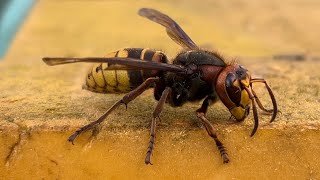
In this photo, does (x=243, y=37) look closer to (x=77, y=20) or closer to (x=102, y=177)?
(x=77, y=20)

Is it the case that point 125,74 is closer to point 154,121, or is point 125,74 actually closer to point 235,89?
point 154,121

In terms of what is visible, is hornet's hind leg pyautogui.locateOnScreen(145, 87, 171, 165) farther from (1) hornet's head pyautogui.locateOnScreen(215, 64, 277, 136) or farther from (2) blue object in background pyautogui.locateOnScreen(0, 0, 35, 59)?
(2) blue object in background pyautogui.locateOnScreen(0, 0, 35, 59)

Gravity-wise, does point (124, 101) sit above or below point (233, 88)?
below

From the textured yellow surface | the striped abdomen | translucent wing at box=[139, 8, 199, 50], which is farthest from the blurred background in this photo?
the striped abdomen

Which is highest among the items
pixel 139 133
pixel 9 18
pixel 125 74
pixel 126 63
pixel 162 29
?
pixel 126 63

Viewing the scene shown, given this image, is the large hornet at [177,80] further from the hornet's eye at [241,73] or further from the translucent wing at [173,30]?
the translucent wing at [173,30]

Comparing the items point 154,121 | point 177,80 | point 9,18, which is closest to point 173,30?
point 177,80
